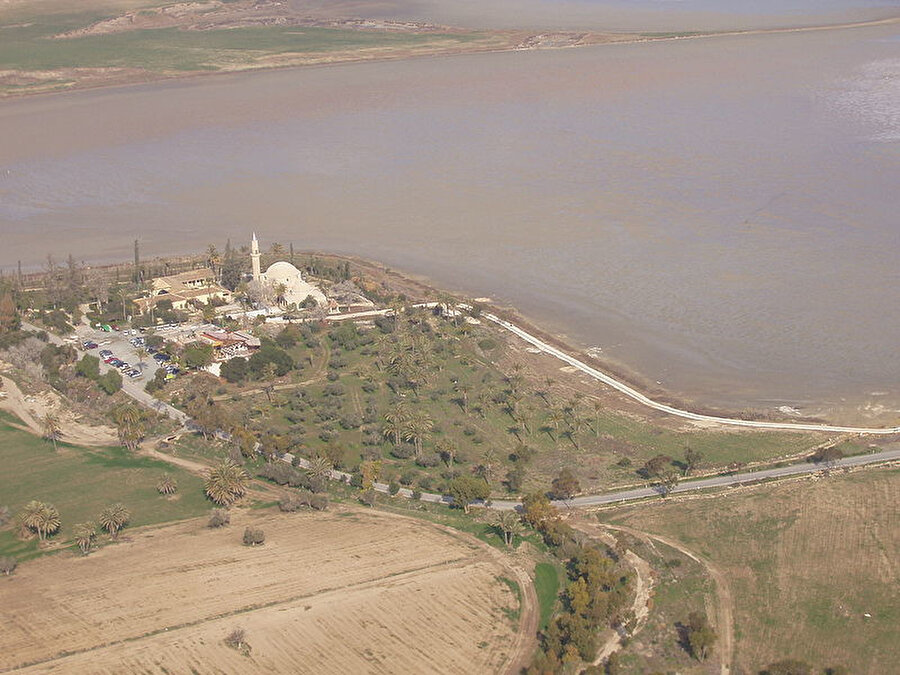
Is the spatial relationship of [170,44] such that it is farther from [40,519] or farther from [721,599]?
[721,599]

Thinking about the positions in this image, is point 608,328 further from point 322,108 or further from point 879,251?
point 322,108

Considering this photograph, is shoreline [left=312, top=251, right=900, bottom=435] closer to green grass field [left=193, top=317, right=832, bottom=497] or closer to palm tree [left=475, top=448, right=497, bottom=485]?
green grass field [left=193, top=317, right=832, bottom=497]

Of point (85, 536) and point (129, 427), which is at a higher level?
point (85, 536)

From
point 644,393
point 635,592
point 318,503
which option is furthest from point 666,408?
point 318,503

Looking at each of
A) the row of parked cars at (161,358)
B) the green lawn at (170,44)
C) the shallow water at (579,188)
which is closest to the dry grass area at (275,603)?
the row of parked cars at (161,358)

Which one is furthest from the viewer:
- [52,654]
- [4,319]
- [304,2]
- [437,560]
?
[304,2]

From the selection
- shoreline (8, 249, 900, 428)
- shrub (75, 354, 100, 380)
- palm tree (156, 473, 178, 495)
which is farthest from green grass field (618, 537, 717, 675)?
shrub (75, 354, 100, 380)

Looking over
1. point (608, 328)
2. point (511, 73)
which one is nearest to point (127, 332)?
point (608, 328)
